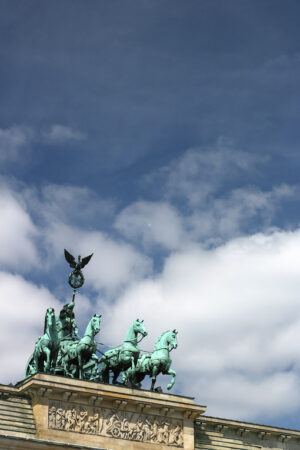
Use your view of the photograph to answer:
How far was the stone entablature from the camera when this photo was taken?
115 feet

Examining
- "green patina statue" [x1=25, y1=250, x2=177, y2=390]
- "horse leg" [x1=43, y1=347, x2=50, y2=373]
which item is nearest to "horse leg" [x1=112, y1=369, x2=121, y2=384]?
"green patina statue" [x1=25, y1=250, x2=177, y2=390]

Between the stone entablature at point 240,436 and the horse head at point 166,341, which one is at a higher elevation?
the horse head at point 166,341

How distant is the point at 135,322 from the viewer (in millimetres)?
35375

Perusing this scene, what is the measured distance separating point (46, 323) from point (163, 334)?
5.62 m

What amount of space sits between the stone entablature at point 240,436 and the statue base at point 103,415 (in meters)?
1.29

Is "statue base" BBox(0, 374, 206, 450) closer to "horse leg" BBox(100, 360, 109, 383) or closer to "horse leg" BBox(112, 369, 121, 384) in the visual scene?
"horse leg" BBox(112, 369, 121, 384)

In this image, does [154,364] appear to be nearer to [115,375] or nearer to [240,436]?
[115,375]

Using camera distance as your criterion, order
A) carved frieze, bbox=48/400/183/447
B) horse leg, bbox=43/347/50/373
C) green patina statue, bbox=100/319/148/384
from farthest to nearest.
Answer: green patina statue, bbox=100/319/148/384
horse leg, bbox=43/347/50/373
carved frieze, bbox=48/400/183/447

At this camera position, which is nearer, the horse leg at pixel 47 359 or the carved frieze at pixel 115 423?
the carved frieze at pixel 115 423

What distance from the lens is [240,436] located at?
36.1 meters

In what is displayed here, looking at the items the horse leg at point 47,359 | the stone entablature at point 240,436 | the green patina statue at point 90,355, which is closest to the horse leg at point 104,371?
the green patina statue at point 90,355

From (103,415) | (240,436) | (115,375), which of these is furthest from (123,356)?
(240,436)

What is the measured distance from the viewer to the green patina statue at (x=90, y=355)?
108ft

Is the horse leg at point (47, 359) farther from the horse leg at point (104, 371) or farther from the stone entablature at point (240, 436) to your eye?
the stone entablature at point (240, 436)
